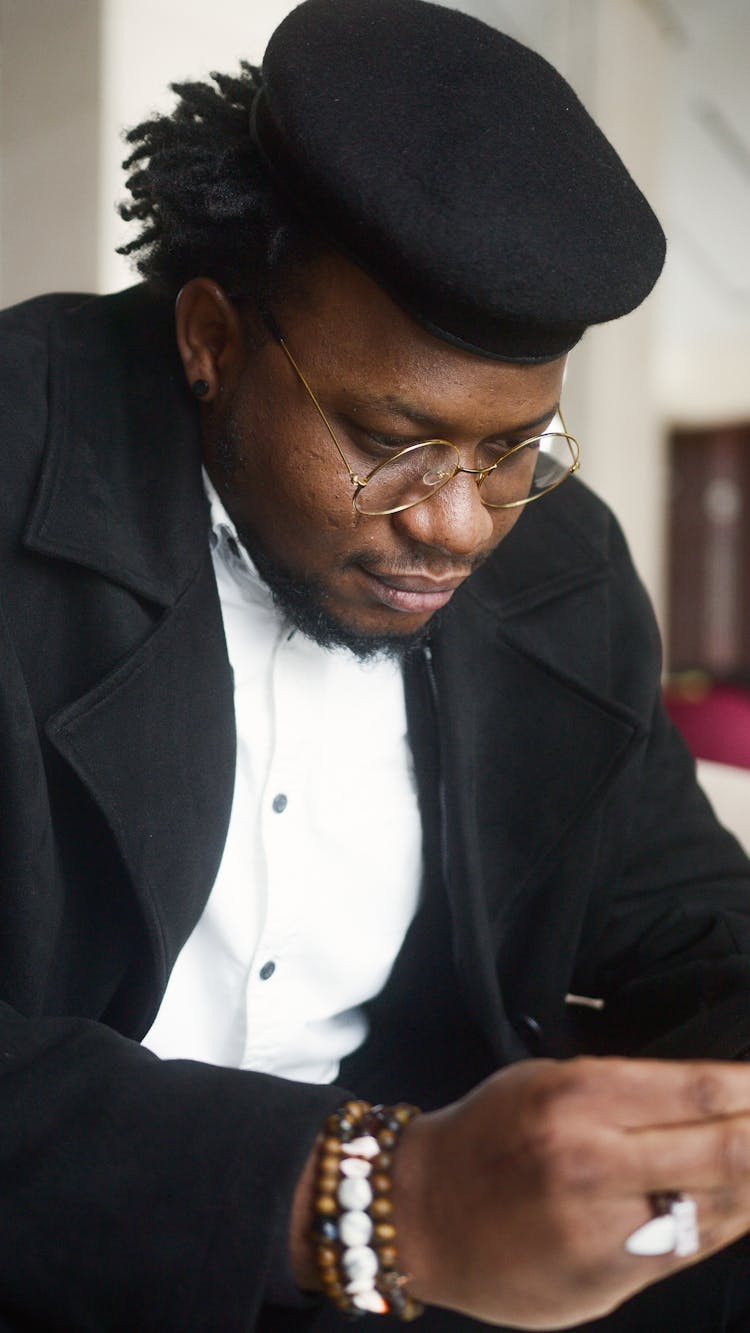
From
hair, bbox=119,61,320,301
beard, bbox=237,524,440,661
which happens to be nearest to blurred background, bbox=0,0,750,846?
hair, bbox=119,61,320,301

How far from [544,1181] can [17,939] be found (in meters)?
0.56

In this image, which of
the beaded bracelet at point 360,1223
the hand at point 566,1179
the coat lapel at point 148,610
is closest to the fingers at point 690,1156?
the hand at point 566,1179

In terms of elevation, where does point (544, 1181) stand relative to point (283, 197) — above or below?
below

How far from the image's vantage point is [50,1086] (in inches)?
32.8

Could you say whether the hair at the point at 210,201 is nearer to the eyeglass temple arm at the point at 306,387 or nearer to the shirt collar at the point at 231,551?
the eyeglass temple arm at the point at 306,387

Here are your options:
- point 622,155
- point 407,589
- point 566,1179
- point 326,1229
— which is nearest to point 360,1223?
point 326,1229

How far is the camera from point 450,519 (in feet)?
3.57

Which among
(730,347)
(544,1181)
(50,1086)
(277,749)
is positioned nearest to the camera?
(544,1181)

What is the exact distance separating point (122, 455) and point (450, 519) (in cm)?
33

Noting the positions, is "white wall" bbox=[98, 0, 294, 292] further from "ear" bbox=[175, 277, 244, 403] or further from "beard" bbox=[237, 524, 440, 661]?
"beard" bbox=[237, 524, 440, 661]

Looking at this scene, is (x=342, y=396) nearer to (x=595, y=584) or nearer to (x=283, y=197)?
(x=283, y=197)

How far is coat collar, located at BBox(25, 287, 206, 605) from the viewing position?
1.09 meters

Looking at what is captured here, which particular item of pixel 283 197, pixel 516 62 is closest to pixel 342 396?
pixel 283 197

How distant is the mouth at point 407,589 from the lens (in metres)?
1.14
